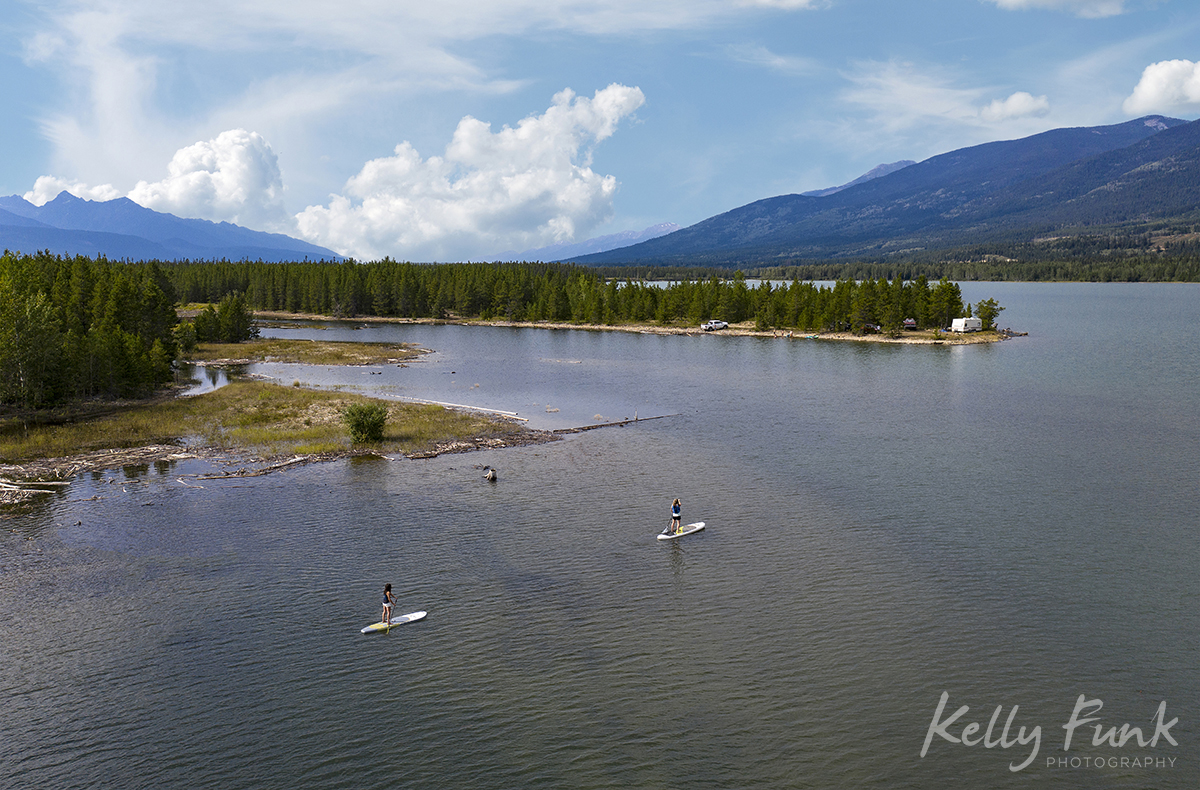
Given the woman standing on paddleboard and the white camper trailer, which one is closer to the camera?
the woman standing on paddleboard

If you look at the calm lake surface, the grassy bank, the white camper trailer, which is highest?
the white camper trailer

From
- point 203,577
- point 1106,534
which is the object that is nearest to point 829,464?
point 1106,534

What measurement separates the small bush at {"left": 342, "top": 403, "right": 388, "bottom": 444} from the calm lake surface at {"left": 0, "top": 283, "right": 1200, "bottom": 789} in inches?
203

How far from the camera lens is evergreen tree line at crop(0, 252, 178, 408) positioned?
2889 inches

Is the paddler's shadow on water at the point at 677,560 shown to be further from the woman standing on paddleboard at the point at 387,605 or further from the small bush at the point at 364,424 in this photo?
the small bush at the point at 364,424

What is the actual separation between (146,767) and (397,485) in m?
30.8

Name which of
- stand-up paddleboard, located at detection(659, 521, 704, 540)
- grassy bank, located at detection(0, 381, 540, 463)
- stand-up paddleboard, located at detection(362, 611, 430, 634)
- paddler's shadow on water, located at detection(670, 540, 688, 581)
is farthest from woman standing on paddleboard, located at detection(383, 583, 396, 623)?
grassy bank, located at detection(0, 381, 540, 463)

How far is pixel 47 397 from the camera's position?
3036 inches

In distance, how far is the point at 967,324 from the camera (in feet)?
546

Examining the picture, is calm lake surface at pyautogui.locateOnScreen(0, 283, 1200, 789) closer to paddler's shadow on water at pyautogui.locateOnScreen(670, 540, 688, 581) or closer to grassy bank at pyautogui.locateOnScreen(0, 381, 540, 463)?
paddler's shadow on water at pyautogui.locateOnScreen(670, 540, 688, 581)

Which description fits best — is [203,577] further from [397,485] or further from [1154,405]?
[1154,405]

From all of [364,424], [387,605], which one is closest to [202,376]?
[364,424]

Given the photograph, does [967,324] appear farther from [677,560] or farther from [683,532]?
[677,560]

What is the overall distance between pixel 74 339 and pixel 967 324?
16637cm
